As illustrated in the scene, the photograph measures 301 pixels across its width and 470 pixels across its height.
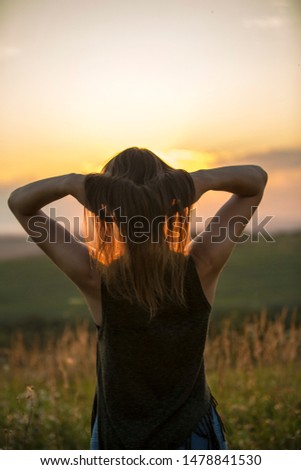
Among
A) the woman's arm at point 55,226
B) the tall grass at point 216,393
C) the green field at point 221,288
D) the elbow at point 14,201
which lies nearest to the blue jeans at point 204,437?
the woman's arm at point 55,226

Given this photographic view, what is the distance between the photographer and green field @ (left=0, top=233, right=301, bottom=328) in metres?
6.32

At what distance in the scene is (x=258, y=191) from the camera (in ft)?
5.18

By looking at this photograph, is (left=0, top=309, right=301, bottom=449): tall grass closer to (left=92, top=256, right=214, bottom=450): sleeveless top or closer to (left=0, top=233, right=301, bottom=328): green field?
(left=92, top=256, right=214, bottom=450): sleeveless top

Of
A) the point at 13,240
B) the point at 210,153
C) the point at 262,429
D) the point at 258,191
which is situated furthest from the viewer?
the point at 13,240

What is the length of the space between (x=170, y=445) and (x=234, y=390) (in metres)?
1.98

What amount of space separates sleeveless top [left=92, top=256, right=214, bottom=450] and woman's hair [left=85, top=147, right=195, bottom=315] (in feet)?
0.12

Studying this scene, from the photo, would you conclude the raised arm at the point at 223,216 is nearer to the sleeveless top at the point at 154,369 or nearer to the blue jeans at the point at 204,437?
the sleeveless top at the point at 154,369

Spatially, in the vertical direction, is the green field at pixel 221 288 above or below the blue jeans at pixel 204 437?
below

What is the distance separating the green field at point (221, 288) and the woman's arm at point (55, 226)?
4.15m

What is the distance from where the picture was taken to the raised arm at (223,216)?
1.46 meters

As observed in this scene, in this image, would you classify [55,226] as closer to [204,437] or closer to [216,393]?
[204,437]
